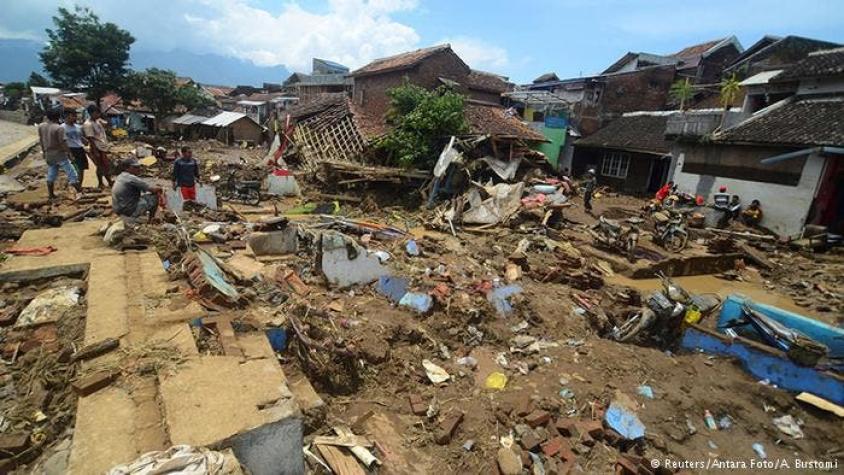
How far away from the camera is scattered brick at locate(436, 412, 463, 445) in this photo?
4160 mm

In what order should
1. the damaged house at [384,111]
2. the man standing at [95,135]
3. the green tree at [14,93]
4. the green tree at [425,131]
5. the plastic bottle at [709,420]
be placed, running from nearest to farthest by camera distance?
1. the plastic bottle at [709,420]
2. the man standing at [95,135]
3. the green tree at [425,131]
4. the damaged house at [384,111]
5. the green tree at [14,93]

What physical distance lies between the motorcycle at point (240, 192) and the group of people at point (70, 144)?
149 inches

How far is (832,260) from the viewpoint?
10570mm

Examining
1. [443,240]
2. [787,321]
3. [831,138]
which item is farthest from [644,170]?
[787,321]

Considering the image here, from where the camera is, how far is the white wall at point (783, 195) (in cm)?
1187

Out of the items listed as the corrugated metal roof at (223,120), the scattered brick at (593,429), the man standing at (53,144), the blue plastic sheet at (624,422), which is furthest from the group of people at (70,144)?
the corrugated metal roof at (223,120)

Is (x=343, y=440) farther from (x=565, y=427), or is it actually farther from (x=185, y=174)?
(x=185, y=174)

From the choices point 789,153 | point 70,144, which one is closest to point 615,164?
point 789,153

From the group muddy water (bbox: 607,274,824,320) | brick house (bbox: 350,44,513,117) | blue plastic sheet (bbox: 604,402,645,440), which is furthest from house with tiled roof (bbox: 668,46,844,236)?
blue plastic sheet (bbox: 604,402,645,440)

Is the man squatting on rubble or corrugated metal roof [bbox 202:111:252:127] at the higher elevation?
corrugated metal roof [bbox 202:111:252:127]

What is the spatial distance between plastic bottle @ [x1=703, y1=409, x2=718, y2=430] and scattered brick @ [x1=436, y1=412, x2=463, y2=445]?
3.11 meters

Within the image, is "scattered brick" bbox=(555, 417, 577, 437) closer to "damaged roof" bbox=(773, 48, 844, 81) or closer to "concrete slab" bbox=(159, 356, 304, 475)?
"concrete slab" bbox=(159, 356, 304, 475)

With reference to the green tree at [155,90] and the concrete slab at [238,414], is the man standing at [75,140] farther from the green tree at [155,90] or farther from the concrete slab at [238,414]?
the green tree at [155,90]

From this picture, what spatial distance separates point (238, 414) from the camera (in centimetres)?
261
